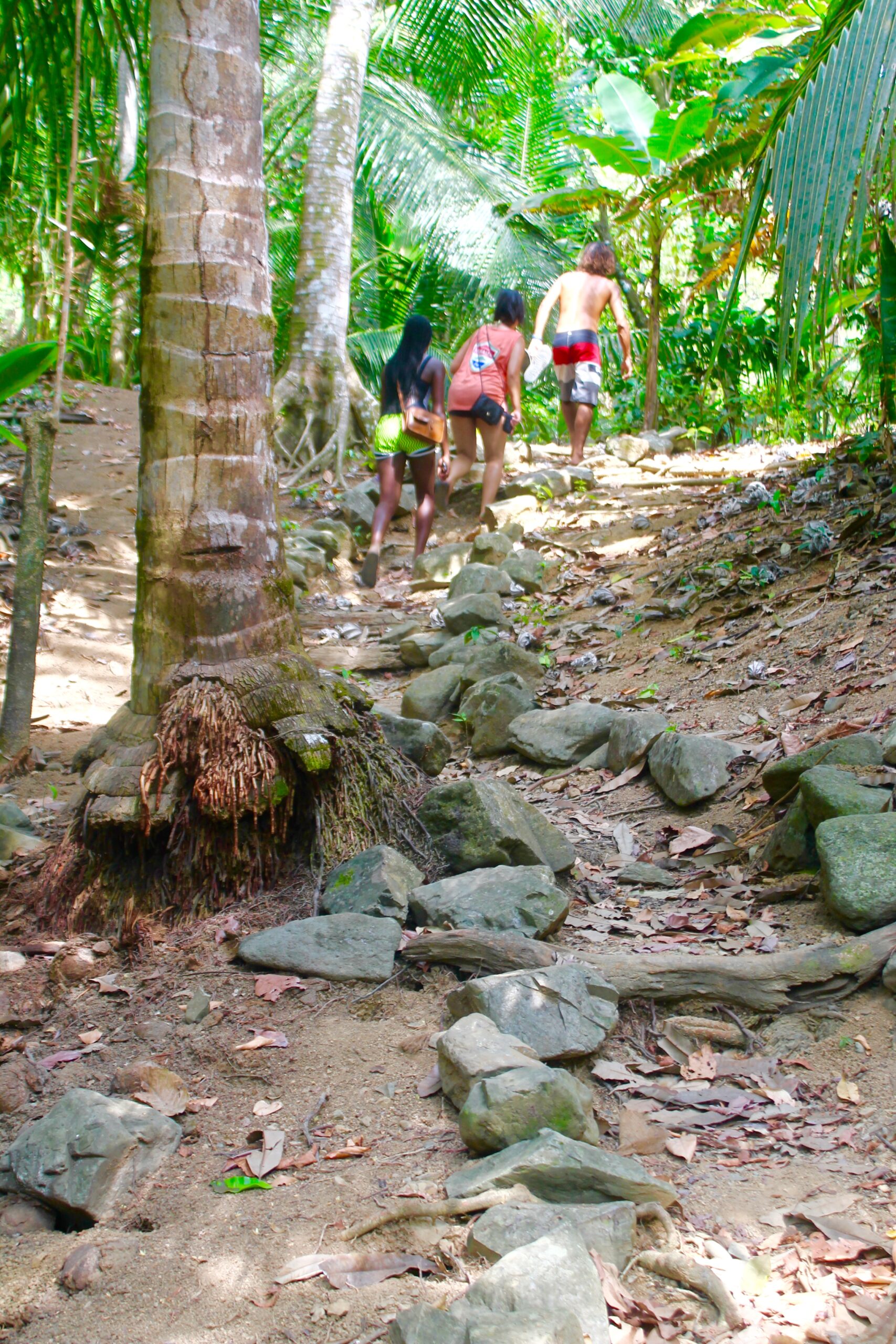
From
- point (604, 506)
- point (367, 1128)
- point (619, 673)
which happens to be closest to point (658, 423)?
point (604, 506)

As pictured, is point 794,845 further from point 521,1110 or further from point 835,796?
point 521,1110

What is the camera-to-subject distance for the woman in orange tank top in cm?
766

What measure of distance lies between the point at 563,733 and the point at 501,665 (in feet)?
3.16

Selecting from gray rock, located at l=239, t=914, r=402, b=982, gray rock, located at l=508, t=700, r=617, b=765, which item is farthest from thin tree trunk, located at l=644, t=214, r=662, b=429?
gray rock, located at l=239, t=914, r=402, b=982

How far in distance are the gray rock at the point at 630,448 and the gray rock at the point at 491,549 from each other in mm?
2391

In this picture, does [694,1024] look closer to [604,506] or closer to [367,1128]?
[367,1128]

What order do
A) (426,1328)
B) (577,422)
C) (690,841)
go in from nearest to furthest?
(426,1328) < (690,841) < (577,422)

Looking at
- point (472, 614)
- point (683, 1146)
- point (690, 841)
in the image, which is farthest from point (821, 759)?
point (472, 614)

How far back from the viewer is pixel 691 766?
3936 millimetres

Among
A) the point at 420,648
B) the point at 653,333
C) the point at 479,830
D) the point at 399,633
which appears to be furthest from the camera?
the point at 653,333

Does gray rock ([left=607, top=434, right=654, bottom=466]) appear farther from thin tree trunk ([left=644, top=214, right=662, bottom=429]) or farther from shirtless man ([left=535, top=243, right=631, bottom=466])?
shirtless man ([left=535, top=243, right=631, bottom=466])

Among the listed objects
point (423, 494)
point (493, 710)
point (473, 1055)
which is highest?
point (423, 494)

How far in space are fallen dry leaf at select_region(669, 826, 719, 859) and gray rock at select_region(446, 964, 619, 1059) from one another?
Answer: 3.75 feet

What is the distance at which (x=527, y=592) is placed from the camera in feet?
23.7
